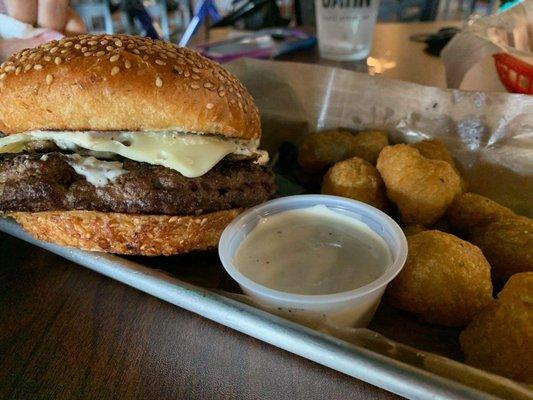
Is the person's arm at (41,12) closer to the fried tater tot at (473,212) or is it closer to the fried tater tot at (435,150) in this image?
the fried tater tot at (435,150)

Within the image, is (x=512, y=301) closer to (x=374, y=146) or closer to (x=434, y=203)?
(x=434, y=203)

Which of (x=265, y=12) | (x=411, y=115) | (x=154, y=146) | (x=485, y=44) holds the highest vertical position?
(x=154, y=146)

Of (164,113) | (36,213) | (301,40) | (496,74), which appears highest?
(164,113)

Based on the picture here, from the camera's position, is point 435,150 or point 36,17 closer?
point 435,150

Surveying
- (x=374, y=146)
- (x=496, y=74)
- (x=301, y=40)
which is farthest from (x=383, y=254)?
(x=301, y=40)

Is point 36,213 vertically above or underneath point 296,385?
above

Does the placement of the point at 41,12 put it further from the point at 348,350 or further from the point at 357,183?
the point at 348,350

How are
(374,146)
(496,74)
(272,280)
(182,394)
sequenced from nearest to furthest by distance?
(182,394) → (272,280) → (374,146) → (496,74)

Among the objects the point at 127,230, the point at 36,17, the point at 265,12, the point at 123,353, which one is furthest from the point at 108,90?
the point at 265,12
